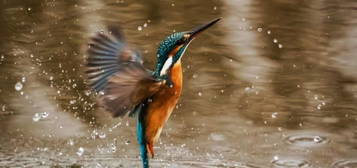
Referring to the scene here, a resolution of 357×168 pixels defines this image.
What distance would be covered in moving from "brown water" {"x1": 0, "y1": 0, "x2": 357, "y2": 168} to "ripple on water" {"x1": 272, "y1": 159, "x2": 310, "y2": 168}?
0.04 ft

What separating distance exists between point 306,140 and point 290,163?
36 cm

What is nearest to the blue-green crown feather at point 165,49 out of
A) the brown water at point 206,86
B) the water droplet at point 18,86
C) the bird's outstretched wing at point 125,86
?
the bird's outstretched wing at point 125,86

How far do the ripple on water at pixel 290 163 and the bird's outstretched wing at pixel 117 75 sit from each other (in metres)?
0.99

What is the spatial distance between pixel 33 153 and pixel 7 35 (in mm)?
2512

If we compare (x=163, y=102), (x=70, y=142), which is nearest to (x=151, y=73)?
(x=163, y=102)

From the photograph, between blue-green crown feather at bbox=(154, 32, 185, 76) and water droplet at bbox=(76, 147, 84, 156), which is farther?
water droplet at bbox=(76, 147, 84, 156)

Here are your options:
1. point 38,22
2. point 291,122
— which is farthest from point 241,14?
point 291,122

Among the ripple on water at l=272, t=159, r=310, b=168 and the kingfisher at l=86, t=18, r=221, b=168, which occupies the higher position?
the kingfisher at l=86, t=18, r=221, b=168

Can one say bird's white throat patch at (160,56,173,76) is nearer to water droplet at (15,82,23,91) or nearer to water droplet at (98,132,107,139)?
water droplet at (98,132,107,139)

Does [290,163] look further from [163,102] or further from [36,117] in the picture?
[36,117]

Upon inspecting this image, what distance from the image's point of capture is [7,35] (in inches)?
276

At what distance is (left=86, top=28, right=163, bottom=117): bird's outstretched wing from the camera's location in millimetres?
3631

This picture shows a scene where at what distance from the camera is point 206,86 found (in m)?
5.80

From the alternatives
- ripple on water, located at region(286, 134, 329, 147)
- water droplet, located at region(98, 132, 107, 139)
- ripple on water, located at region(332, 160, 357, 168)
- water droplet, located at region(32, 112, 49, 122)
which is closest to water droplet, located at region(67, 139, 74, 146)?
water droplet, located at region(98, 132, 107, 139)
